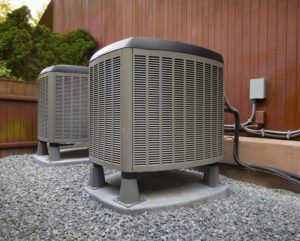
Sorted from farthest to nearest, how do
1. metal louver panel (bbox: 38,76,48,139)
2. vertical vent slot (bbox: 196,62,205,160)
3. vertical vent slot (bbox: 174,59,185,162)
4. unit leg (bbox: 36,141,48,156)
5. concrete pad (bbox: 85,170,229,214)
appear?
unit leg (bbox: 36,141,48,156)
metal louver panel (bbox: 38,76,48,139)
vertical vent slot (bbox: 196,62,205,160)
vertical vent slot (bbox: 174,59,185,162)
concrete pad (bbox: 85,170,229,214)

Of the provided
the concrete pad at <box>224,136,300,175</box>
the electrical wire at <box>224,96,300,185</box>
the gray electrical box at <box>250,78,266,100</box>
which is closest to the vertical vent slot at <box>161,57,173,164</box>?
the electrical wire at <box>224,96,300,185</box>

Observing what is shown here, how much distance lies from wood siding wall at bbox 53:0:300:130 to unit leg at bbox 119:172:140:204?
1.78 meters

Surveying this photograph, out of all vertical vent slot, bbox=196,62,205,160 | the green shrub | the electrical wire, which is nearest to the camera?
vertical vent slot, bbox=196,62,205,160

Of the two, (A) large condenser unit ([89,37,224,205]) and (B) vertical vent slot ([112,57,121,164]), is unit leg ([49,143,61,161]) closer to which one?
(A) large condenser unit ([89,37,224,205])

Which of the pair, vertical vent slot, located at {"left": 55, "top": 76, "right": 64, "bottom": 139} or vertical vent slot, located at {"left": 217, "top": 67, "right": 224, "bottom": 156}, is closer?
vertical vent slot, located at {"left": 217, "top": 67, "right": 224, "bottom": 156}

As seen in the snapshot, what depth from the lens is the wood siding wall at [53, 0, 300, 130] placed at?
257 cm

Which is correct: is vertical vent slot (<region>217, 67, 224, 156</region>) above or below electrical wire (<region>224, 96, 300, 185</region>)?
above

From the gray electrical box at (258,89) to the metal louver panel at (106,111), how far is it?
1.71 m

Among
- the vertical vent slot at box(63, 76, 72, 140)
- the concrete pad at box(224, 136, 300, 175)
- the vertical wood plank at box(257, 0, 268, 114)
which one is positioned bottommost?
the concrete pad at box(224, 136, 300, 175)

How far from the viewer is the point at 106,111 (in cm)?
188

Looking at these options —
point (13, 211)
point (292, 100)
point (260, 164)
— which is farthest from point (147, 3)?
point (13, 211)

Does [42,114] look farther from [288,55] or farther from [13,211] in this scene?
[288,55]

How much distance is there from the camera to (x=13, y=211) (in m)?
1.75

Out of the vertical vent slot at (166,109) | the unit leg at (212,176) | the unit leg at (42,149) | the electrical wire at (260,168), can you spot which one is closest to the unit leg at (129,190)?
the vertical vent slot at (166,109)
